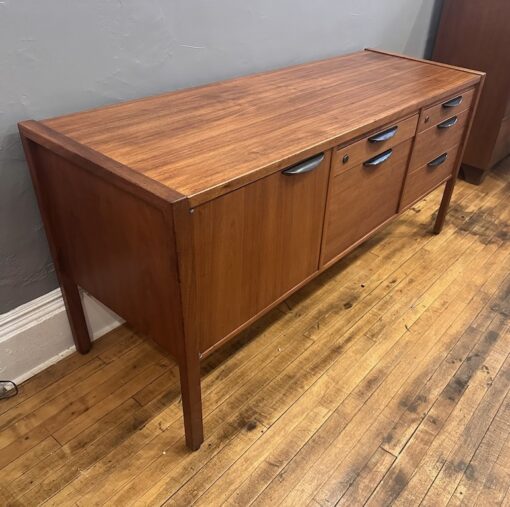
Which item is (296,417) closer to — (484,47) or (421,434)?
(421,434)

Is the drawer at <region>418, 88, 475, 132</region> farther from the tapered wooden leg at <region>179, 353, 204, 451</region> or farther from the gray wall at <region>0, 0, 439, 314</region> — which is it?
the tapered wooden leg at <region>179, 353, 204, 451</region>

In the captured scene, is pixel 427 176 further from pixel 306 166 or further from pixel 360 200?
pixel 306 166

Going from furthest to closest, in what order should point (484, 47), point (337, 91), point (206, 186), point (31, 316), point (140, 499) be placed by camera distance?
point (484, 47)
point (337, 91)
point (31, 316)
point (140, 499)
point (206, 186)

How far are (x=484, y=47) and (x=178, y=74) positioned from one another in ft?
5.51

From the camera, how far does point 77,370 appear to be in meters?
1.46

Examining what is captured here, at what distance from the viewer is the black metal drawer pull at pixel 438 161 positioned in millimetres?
1784

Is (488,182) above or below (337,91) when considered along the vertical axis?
below

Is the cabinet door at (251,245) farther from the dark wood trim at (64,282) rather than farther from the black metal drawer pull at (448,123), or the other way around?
the black metal drawer pull at (448,123)

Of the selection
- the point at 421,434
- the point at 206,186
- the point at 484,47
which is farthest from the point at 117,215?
the point at 484,47

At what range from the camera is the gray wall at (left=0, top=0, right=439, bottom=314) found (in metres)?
1.11

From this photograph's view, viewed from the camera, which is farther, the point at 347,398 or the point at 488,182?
the point at 488,182

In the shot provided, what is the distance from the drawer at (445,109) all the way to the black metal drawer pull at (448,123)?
0.02 meters

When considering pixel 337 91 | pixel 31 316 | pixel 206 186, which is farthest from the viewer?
pixel 337 91

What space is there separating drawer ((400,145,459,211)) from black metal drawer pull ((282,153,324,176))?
2.10 ft
